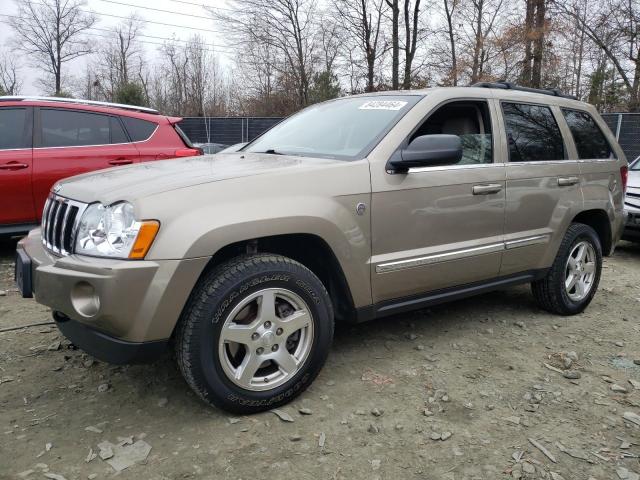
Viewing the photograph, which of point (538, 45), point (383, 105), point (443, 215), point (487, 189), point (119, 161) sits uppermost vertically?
point (538, 45)

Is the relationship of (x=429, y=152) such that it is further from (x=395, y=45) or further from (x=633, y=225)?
(x=395, y=45)

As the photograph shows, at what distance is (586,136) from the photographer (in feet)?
13.9

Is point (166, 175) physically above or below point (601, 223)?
above

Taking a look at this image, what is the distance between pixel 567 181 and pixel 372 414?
8.00ft

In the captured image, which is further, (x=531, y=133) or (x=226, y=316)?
(x=531, y=133)

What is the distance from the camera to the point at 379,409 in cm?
266

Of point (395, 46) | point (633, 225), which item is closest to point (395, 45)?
point (395, 46)

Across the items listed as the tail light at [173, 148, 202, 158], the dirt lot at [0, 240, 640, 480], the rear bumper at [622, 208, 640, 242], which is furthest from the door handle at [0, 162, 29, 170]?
the rear bumper at [622, 208, 640, 242]

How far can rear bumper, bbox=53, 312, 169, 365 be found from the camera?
2277mm

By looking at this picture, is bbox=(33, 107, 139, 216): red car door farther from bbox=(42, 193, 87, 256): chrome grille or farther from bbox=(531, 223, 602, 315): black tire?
bbox=(531, 223, 602, 315): black tire

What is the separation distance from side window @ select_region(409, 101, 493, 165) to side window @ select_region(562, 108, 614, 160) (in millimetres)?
998

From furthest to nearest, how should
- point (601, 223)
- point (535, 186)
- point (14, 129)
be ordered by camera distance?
1. point (14, 129)
2. point (601, 223)
3. point (535, 186)

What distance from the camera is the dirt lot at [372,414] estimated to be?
2.23m

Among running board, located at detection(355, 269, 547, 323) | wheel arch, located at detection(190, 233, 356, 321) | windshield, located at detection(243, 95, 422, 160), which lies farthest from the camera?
windshield, located at detection(243, 95, 422, 160)
